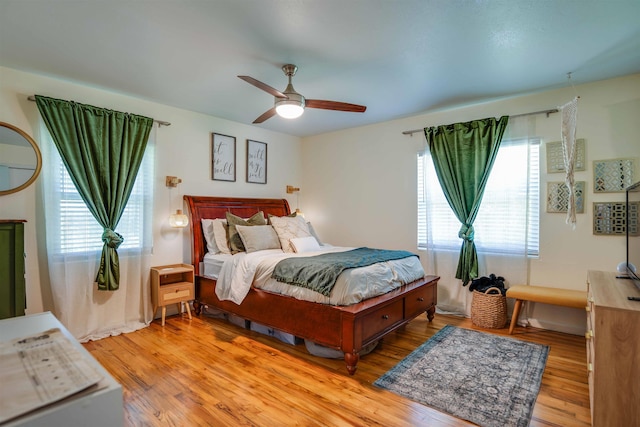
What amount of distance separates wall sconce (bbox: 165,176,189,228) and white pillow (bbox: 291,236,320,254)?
1.28 m

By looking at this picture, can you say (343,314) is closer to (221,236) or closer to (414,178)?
(221,236)

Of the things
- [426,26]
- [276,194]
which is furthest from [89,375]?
[276,194]

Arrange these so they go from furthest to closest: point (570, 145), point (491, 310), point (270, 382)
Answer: point (491, 310)
point (570, 145)
point (270, 382)

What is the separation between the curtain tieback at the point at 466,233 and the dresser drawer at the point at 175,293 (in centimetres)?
320

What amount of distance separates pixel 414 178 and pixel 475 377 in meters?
2.51

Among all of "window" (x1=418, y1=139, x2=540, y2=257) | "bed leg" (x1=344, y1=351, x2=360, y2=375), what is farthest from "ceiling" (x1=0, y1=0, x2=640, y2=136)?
"bed leg" (x1=344, y1=351, x2=360, y2=375)

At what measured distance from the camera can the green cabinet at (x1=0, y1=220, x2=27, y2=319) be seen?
8.54ft

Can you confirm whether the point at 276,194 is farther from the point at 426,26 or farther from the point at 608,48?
the point at 608,48

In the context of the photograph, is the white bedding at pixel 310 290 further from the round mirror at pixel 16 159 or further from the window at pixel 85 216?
the round mirror at pixel 16 159

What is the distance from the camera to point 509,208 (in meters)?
3.61

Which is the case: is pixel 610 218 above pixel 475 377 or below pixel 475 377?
above

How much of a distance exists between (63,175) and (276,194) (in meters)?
2.73

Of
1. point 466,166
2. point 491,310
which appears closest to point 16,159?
point 466,166

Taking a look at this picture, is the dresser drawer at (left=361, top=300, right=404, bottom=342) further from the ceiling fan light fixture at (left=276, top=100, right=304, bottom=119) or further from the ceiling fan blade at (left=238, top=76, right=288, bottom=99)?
the ceiling fan blade at (left=238, top=76, right=288, bottom=99)
